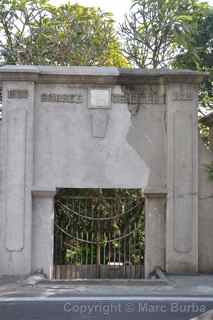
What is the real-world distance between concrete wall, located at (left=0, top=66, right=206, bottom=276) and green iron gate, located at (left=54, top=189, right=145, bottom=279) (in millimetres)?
664

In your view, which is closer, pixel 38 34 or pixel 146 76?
pixel 146 76

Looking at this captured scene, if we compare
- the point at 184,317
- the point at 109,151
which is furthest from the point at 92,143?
the point at 184,317

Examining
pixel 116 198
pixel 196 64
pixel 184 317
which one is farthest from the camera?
pixel 196 64

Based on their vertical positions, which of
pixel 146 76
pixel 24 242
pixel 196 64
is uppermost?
pixel 196 64

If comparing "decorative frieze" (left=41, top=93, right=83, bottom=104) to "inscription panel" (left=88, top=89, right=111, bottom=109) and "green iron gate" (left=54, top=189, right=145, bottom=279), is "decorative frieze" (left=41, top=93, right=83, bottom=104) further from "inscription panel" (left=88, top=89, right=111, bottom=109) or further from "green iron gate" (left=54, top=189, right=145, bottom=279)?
"green iron gate" (left=54, top=189, right=145, bottom=279)

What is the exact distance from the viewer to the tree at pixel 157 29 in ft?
61.9

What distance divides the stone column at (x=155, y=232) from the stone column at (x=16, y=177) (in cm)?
227

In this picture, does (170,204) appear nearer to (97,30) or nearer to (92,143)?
(92,143)

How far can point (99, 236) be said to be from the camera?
37.7 ft

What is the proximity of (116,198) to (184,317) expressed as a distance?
4481 millimetres

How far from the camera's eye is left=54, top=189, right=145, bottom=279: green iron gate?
11305 millimetres

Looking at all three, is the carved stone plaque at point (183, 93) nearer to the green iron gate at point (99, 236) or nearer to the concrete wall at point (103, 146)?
the concrete wall at point (103, 146)

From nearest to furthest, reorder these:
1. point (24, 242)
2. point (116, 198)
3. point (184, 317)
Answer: point (184, 317) → point (24, 242) → point (116, 198)

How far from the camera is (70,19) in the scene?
20047mm
